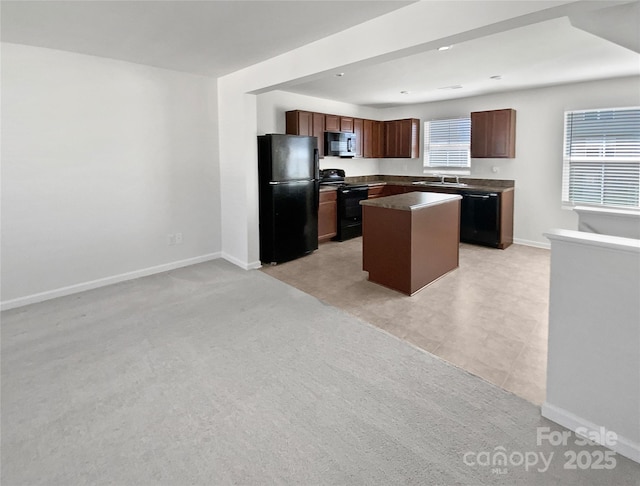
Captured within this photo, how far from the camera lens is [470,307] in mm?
3482

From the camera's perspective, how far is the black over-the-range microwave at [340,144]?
6105mm

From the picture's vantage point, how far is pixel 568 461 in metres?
1.72

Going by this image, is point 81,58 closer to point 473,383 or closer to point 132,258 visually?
point 132,258

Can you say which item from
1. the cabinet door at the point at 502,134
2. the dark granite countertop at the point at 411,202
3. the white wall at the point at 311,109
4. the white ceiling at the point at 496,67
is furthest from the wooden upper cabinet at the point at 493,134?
the white wall at the point at 311,109

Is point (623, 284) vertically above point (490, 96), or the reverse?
point (490, 96)

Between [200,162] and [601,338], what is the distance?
14.3 feet

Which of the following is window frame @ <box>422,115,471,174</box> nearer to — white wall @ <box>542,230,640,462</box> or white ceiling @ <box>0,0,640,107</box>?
white ceiling @ <box>0,0,640,107</box>

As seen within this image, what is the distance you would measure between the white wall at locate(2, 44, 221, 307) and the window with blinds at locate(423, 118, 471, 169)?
3874mm

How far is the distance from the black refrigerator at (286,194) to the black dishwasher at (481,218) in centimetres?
237

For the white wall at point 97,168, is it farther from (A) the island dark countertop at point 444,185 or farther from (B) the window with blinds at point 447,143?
(B) the window with blinds at point 447,143

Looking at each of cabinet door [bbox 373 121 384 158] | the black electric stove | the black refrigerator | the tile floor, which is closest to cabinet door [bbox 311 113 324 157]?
the black electric stove

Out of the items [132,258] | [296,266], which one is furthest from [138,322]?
[296,266]

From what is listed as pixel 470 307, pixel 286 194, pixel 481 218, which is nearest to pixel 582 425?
pixel 470 307

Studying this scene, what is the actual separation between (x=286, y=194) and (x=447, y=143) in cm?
336
